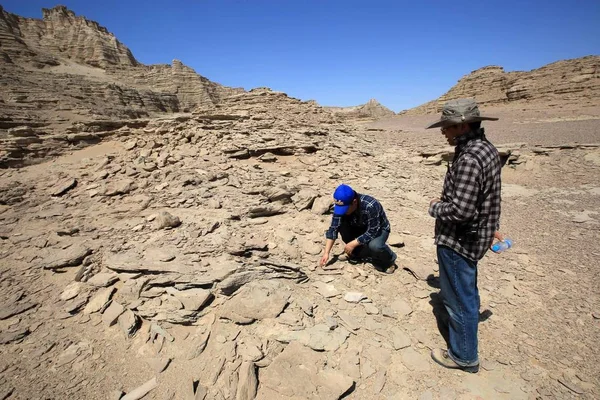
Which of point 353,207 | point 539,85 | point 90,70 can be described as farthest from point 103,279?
point 90,70

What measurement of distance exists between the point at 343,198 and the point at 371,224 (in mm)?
527

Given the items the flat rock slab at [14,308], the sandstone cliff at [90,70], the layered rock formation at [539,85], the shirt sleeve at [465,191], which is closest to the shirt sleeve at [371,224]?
the shirt sleeve at [465,191]

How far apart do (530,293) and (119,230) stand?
6022mm

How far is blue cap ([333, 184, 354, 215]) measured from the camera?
3.21m

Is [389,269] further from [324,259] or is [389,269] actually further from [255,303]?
[255,303]

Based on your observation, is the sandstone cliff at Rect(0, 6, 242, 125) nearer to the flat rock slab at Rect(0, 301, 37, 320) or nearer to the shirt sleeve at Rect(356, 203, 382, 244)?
the flat rock slab at Rect(0, 301, 37, 320)

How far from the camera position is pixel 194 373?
2391mm

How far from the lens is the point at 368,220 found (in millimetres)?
3396

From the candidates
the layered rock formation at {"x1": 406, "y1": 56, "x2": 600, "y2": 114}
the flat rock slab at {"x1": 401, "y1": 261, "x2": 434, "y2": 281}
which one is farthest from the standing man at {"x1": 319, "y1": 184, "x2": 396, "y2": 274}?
the layered rock formation at {"x1": 406, "y1": 56, "x2": 600, "y2": 114}

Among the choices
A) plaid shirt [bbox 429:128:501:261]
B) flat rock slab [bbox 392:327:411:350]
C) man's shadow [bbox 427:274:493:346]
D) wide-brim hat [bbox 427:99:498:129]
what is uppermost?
wide-brim hat [bbox 427:99:498:129]

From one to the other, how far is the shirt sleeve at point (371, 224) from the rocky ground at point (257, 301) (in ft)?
1.65

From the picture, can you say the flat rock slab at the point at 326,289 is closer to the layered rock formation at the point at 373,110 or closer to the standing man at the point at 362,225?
the standing man at the point at 362,225

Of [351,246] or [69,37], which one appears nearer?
[351,246]

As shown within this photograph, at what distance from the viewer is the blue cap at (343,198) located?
3215 mm
